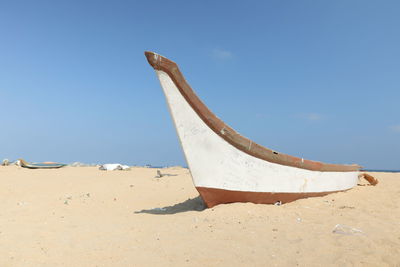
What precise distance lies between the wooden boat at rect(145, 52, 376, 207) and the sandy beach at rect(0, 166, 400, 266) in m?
0.31

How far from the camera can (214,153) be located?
209 inches

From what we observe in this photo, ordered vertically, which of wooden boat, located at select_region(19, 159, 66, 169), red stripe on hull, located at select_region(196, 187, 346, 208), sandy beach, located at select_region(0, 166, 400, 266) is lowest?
sandy beach, located at select_region(0, 166, 400, 266)

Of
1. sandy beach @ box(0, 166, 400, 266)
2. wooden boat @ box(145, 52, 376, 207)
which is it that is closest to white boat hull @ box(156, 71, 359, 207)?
wooden boat @ box(145, 52, 376, 207)

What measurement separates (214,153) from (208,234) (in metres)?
1.72

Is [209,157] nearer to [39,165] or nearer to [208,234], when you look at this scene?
[208,234]

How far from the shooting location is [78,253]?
11.0 ft

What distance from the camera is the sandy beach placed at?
121 inches

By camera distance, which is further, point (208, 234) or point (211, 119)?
point (211, 119)

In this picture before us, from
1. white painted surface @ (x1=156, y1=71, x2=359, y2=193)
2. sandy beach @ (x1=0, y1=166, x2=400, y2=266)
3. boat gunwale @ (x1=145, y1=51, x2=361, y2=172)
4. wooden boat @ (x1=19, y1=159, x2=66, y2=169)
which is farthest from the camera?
wooden boat @ (x1=19, y1=159, x2=66, y2=169)

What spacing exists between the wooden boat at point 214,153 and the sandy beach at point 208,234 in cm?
31

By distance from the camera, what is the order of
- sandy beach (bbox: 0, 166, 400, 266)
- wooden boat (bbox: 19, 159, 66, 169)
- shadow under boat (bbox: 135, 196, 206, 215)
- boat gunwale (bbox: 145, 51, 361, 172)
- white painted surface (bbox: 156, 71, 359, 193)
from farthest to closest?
wooden boat (bbox: 19, 159, 66, 169), shadow under boat (bbox: 135, 196, 206, 215), white painted surface (bbox: 156, 71, 359, 193), boat gunwale (bbox: 145, 51, 361, 172), sandy beach (bbox: 0, 166, 400, 266)

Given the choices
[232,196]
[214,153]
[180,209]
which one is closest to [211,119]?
[214,153]

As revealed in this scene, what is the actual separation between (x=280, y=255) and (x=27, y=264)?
273 centimetres

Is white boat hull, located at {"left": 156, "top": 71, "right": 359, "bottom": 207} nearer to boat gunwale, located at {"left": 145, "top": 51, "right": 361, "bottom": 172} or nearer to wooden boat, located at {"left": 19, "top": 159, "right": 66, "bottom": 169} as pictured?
boat gunwale, located at {"left": 145, "top": 51, "right": 361, "bottom": 172}
